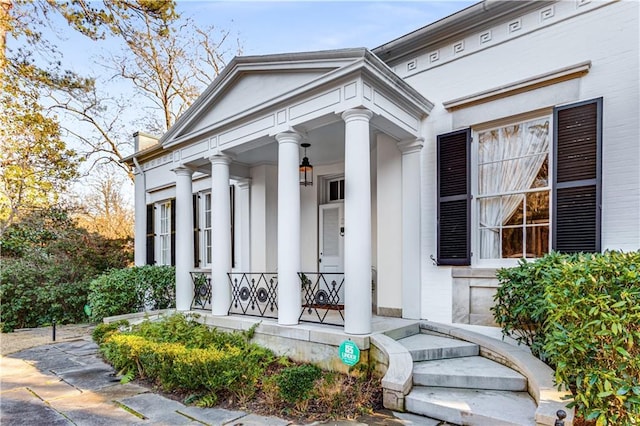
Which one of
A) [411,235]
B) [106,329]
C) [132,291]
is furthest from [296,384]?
[132,291]

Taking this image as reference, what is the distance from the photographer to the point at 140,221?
11.6 meters

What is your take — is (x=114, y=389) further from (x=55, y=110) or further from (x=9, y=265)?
(x=55, y=110)

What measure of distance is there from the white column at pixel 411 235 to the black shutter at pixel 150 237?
8.32m

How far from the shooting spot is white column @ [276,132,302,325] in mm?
5023

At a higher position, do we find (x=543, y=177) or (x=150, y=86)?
(x=150, y=86)

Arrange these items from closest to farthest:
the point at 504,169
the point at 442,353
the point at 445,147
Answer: the point at 442,353
the point at 504,169
the point at 445,147

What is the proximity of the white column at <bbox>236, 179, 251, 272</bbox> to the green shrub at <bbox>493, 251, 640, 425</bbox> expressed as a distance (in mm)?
6573

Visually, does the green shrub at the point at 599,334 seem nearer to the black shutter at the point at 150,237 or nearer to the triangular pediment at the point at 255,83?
the triangular pediment at the point at 255,83

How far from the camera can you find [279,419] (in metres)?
3.56

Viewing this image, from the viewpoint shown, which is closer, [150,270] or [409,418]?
[409,418]

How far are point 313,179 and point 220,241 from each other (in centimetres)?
266

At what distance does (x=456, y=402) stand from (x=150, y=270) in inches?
308

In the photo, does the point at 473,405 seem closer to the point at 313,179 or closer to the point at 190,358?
the point at 190,358

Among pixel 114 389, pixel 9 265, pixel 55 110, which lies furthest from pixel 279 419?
pixel 55 110
